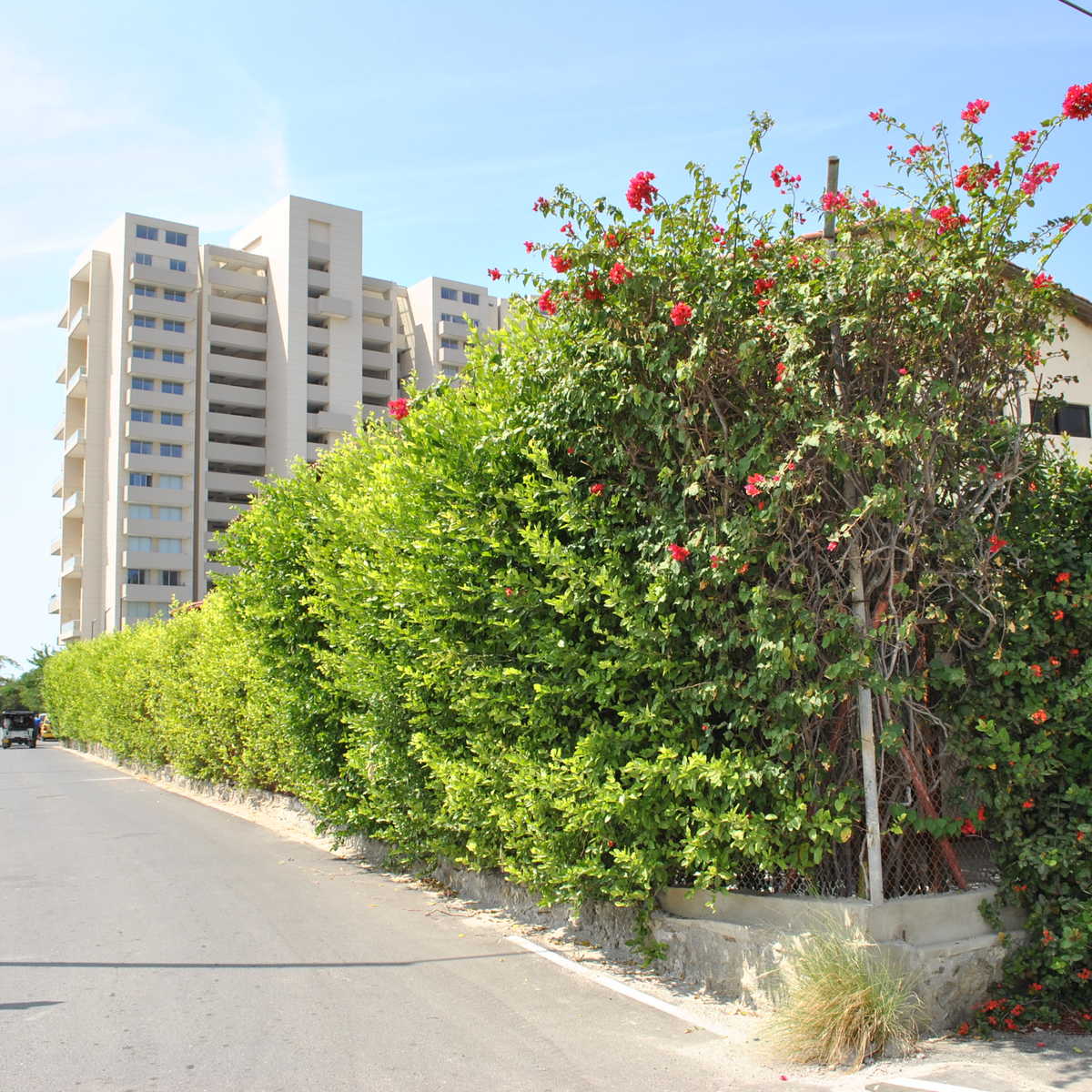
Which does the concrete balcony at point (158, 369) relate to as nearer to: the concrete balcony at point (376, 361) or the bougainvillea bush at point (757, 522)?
the concrete balcony at point (376, 361)

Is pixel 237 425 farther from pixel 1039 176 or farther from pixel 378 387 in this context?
pixel 1039 176

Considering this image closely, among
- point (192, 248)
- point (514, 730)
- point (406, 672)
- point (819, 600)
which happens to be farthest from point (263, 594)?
point (192, 248)

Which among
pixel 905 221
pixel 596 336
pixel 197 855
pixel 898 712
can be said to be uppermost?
pixel 905 221

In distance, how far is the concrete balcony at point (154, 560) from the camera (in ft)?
237

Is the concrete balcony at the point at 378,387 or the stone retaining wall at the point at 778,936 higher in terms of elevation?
the concrete balcony at the point at 378,387

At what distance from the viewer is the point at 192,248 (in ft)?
249

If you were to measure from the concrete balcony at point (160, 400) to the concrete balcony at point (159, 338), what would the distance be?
3195mm

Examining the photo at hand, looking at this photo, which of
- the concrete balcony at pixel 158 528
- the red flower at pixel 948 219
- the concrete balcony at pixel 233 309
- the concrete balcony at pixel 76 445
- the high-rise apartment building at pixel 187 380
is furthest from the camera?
the concrete balcony at pixel 76 445

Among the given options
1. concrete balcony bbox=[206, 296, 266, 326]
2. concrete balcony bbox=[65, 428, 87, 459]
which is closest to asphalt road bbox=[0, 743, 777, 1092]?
concrete balcony bbox=[206, 296, 266, 326]

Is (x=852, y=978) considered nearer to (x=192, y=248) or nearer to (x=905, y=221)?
(x=905, y=221)

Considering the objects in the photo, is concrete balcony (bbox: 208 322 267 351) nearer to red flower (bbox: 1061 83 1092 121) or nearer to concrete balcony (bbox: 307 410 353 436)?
concrete balcony (bbox: 307 410 353 436)

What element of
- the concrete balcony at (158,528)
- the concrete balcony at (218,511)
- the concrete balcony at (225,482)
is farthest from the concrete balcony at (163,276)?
the concrete balcony at (158,528)

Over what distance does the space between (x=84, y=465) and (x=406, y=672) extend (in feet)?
252

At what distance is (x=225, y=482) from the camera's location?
75562 mm
